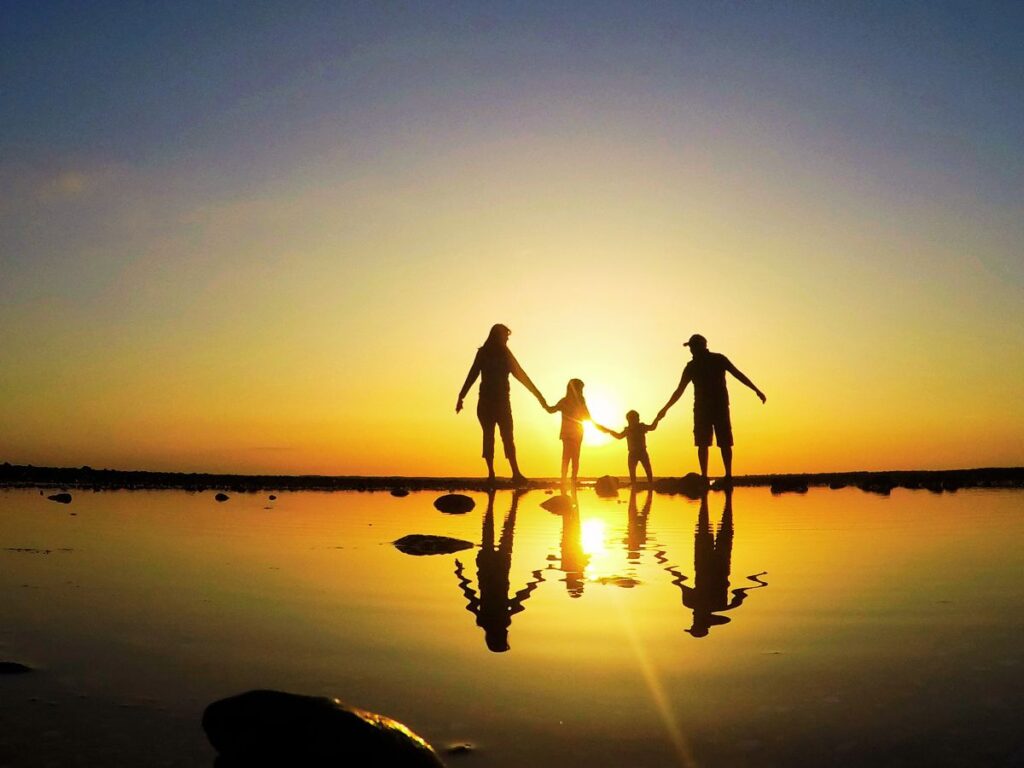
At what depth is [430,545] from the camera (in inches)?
313

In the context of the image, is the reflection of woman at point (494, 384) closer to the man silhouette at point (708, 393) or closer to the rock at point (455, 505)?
the rock at point (455, 505)

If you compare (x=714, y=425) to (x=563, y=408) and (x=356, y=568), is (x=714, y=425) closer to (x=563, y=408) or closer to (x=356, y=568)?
(x=563, y=408)

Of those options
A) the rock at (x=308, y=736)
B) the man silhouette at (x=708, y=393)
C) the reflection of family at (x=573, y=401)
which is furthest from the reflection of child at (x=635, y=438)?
the rock at (x=308, y=736)

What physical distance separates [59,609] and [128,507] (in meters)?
12.7

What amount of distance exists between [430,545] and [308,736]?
558 centimetres

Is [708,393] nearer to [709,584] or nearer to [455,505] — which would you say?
[455,505]

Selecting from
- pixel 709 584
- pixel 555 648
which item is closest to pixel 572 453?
pixel 709 584

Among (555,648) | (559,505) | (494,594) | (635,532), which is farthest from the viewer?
(559,505)

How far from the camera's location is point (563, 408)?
1928 centimetres

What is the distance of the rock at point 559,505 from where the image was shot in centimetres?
1381

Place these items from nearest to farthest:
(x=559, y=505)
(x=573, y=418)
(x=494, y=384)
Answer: (x=559, y=505)
(x=494, y=384)
(x=573, y=418)

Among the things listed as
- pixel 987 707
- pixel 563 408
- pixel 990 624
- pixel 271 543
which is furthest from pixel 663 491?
pixel 987 707

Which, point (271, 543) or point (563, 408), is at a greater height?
point (563, 408)

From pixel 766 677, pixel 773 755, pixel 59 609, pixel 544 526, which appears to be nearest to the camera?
pixel 773 755
